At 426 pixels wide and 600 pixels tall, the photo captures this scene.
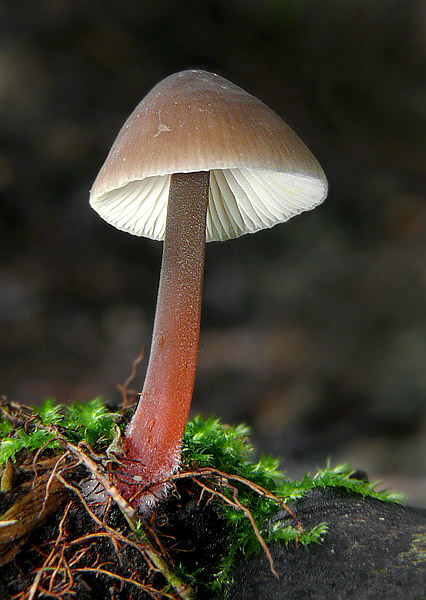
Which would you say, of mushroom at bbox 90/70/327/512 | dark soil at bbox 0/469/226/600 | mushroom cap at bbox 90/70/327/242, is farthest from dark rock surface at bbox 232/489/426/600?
mushroom cap at bbox 90/70/327/242

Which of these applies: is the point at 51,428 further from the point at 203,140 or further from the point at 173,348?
the point at 203,140

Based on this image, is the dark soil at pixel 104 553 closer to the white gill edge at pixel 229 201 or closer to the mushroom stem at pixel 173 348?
the mushroom stem at pixel 173 348

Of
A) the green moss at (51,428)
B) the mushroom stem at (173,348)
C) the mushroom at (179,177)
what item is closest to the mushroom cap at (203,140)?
the mushroom at (179,177)

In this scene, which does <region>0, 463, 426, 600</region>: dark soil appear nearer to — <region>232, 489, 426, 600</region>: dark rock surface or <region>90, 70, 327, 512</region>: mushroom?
<region>232, 489, 426, 600</region>: dark rock surface

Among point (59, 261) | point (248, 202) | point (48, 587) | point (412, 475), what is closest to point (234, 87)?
point (248, 202)

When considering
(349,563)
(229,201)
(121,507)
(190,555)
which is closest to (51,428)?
(121,507)

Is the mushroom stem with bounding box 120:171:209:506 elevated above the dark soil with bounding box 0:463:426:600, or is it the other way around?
the mushroom stem with bounding box 120:171:209:506

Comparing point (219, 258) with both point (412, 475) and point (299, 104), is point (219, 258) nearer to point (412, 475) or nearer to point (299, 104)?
point (299, 104)
